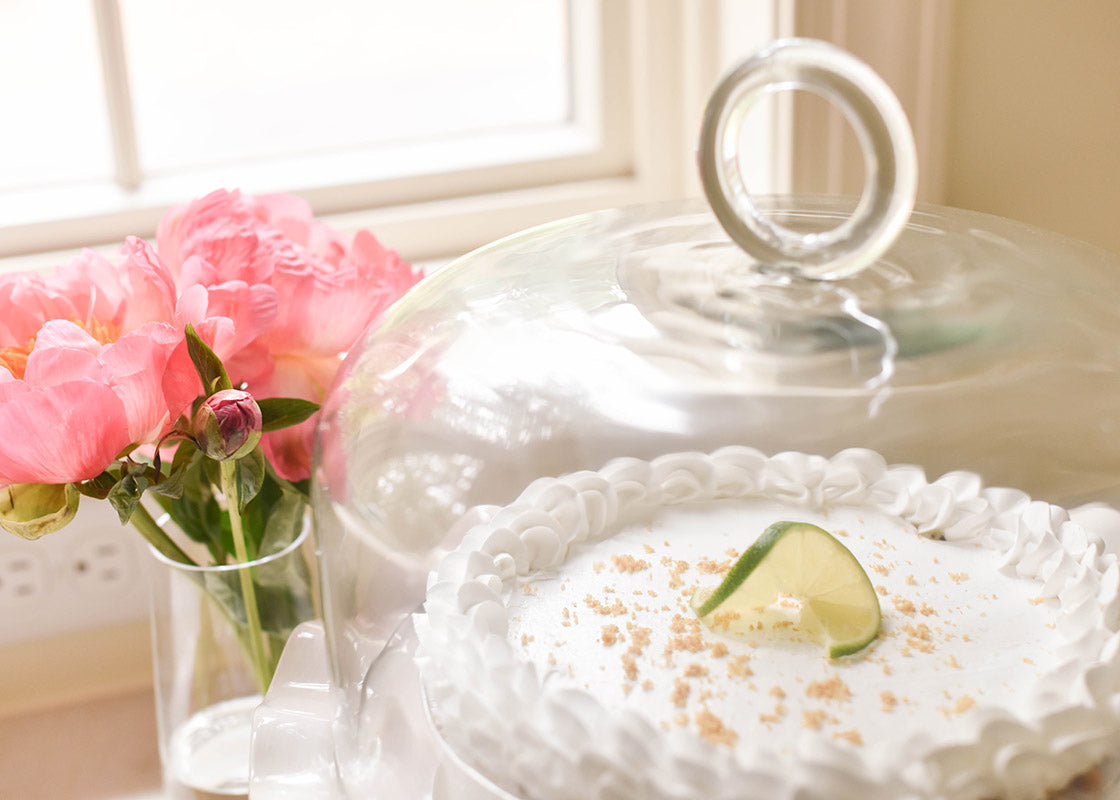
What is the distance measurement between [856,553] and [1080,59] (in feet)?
1.92

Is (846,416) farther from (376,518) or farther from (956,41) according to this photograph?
(956,41)

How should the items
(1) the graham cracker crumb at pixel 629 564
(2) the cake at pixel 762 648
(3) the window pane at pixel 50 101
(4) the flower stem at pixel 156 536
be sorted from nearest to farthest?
(2) the cake at pixel 762 648
(1) the graham cracker crumb at pixel 629 564
(4) the flower stem at pixel 156 536
(3) the window pane at pixel 50 101

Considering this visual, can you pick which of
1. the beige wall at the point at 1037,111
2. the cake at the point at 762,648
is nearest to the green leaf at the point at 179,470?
the cake at the point at 762,648

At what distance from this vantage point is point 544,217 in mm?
1060

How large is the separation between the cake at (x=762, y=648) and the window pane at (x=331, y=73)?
0.63m

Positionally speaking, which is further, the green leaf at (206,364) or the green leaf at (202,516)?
the green leaf at (202,516)

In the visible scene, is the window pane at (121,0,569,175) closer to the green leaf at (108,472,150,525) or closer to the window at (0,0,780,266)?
the window at (0,0,780,266)

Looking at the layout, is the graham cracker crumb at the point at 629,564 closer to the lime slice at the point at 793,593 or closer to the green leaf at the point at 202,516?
the lime slice at the point at 793,593

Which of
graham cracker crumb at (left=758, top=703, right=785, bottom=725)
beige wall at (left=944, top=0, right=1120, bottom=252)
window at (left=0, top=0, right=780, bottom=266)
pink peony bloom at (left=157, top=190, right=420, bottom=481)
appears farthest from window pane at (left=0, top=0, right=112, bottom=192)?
graham cracker crumb at (left=758, top=703, right=785, bottom=725)

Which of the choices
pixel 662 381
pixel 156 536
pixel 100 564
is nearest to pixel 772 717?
pixel 662 381

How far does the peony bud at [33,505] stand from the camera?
1.77 feet

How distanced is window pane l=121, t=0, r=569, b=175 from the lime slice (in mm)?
702

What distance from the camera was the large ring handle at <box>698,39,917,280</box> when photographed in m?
0.43

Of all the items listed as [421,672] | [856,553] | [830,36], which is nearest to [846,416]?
[856,553]
